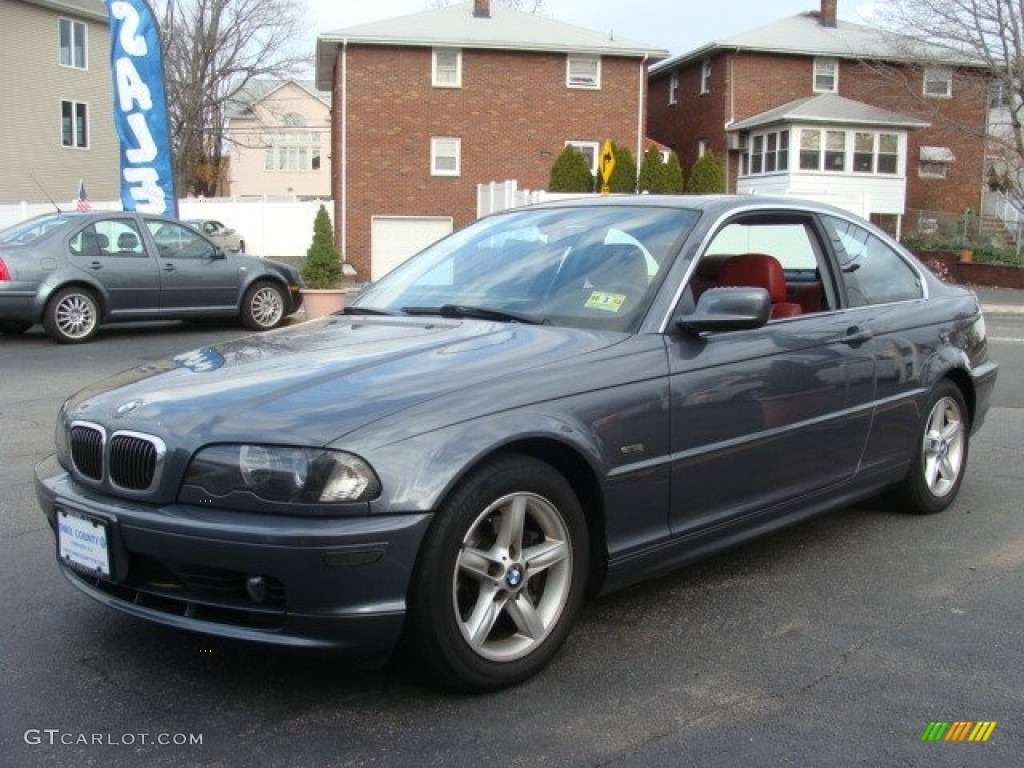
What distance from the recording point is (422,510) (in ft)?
9.73

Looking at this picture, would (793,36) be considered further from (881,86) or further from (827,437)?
(827,437)

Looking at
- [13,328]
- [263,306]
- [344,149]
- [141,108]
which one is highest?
[344,149]

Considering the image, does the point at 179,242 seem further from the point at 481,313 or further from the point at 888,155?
the point at 888,155

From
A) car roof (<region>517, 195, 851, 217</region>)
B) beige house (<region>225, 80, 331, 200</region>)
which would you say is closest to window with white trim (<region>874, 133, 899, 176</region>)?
car roof (<region>517, 195, 851, 217</region>)

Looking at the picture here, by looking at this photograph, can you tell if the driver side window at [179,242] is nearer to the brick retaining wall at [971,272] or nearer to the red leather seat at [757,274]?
the red leather seat at [757,274]

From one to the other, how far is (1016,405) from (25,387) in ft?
28.4

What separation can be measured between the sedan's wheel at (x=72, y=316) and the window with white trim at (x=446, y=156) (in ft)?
74.7

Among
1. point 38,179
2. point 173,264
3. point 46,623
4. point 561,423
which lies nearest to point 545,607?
point 561,423

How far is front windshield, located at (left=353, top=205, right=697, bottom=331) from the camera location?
13.1 feet

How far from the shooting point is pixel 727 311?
3820mm

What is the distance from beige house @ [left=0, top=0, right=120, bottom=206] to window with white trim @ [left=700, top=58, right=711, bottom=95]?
71.2ft

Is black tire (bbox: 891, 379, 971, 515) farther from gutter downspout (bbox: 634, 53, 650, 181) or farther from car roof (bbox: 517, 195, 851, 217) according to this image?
gutter downspout (bbox: 634, 53, 650, 181)

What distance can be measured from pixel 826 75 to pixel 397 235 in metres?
17.5

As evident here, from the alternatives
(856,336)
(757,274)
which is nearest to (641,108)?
(757,274)
